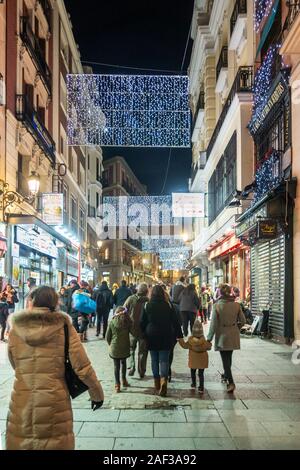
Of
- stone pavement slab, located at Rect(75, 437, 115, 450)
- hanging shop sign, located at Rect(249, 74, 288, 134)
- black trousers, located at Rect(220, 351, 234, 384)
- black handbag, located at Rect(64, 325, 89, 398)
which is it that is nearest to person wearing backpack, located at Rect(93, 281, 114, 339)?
hanging shop sign, located at Rect(249, 74, 288, 134)

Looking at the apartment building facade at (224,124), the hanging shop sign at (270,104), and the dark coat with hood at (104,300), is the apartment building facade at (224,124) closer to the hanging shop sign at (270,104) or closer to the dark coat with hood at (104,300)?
the hanging shop sign at (270,104)

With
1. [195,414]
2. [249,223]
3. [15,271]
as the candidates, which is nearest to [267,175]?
[249,223]

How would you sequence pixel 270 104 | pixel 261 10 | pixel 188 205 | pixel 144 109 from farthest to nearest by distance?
pixel 188 205
pixel 144 109
pixel 261 10
pixel 270 104

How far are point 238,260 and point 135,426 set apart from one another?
52.4ft

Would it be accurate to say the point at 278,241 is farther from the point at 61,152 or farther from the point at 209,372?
the point at 61,152

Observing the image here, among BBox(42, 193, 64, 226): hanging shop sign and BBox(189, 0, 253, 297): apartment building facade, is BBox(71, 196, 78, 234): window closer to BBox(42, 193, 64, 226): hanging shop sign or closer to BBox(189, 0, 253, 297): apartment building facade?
BBox(189, 0, 253, 297): apartment building facade

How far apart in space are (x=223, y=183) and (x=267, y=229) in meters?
10.3

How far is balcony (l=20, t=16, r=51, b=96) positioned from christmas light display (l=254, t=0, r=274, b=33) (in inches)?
330

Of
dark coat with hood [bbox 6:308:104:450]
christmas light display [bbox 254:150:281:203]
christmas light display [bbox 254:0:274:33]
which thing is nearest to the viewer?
dark coat with hood [bbox 6:308:104:450]

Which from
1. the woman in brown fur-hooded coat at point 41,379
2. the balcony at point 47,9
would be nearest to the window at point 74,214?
the balcony at point 47,9

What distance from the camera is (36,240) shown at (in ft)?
69.7

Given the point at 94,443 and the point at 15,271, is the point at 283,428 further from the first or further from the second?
the point at 15,271

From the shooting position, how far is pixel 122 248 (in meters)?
64.8

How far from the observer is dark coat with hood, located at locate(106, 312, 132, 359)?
8.10 m
